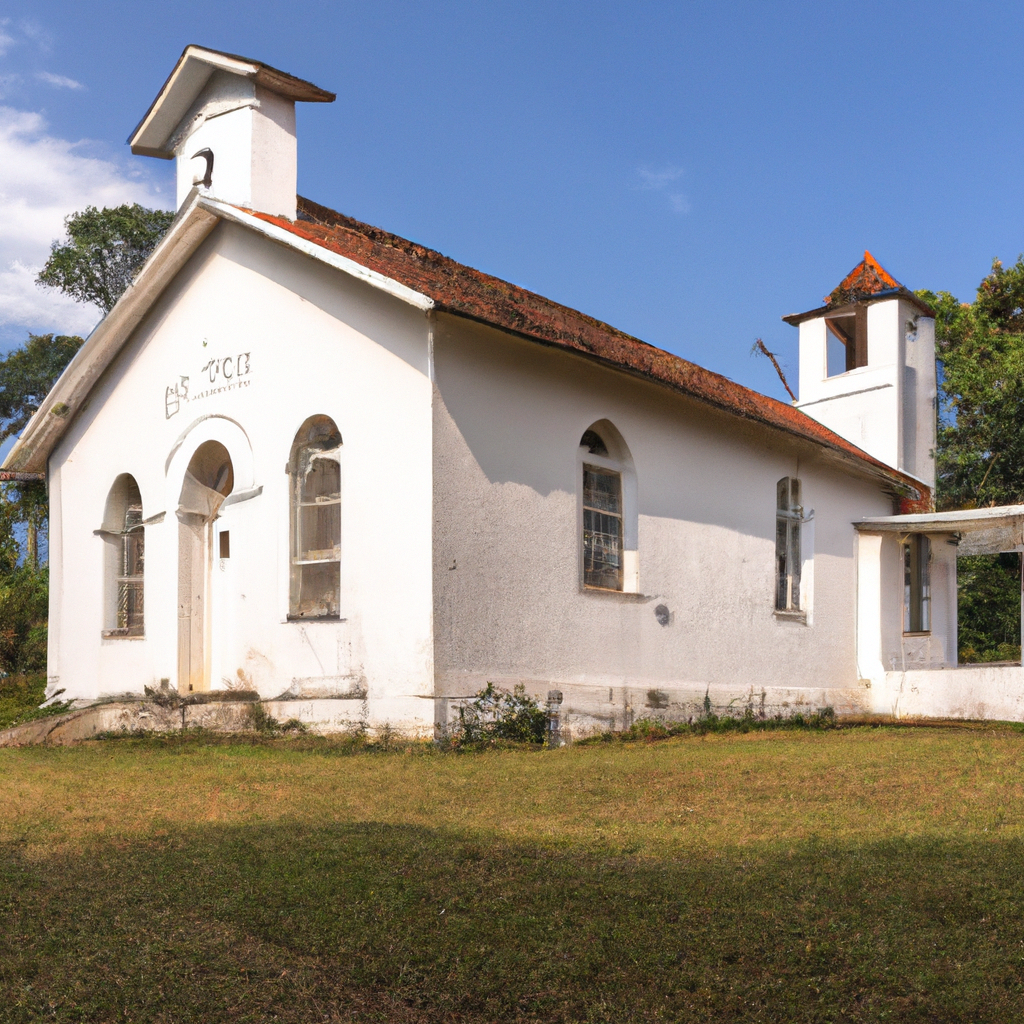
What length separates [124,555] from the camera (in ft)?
49.1

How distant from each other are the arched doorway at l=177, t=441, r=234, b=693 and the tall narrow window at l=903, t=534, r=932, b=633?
11.4 m

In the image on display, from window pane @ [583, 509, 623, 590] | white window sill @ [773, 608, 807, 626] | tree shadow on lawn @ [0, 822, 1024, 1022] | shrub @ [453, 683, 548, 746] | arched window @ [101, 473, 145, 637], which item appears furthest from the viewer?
white window sill @ [773, 608, 807, 626]

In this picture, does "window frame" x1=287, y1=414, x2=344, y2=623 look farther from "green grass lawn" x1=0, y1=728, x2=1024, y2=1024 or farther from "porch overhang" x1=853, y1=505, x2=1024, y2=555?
"porch overhang" x1=853, y1=505, x2=1024, y2=555

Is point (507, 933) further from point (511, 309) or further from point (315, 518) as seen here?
point (315, 518)

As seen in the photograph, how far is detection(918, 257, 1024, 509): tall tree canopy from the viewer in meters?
23.5

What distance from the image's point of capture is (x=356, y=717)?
34.0 ft

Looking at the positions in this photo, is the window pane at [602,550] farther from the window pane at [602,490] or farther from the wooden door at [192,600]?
the wooden door at [192,600]

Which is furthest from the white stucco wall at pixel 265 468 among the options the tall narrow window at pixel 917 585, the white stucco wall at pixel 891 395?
the white stucco wall at pixel 891 395

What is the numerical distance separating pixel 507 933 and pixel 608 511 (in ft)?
28.4

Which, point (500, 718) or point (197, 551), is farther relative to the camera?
point (197, 551)

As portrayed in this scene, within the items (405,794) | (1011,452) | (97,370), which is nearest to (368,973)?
(405,794)

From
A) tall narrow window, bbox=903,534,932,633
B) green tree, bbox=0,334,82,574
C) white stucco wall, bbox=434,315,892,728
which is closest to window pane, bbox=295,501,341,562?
white stucco wall, bbox=434,315,892,728

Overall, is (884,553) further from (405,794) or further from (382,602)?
→ (405,794)

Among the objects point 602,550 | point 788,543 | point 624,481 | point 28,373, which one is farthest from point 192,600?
point 28,373
